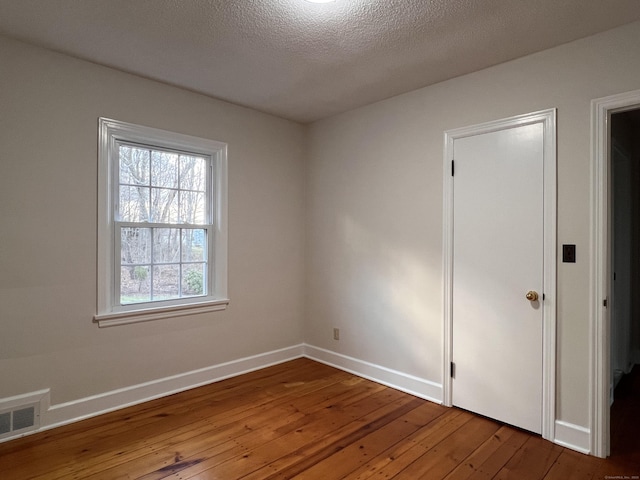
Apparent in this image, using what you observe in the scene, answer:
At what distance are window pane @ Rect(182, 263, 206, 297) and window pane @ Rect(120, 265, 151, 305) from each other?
0.32 metres

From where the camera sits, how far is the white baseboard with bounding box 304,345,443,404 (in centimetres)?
318

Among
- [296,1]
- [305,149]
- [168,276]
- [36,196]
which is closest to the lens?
[296,1]

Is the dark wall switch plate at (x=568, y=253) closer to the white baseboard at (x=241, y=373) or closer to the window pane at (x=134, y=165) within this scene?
the white baseboard at (x=241, y=373)

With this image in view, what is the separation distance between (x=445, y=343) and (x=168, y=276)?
2.42 metres

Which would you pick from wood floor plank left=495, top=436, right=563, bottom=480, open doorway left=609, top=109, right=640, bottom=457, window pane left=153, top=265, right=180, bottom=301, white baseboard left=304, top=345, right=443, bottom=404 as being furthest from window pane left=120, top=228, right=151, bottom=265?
open doorway left=609, top=109, right=640, bottom=457

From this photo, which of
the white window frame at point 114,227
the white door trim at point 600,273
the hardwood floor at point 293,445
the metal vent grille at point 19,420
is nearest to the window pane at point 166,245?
the white window frame at point 114,227

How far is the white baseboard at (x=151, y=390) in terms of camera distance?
2709 millimetres

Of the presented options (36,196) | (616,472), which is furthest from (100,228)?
(616,472)

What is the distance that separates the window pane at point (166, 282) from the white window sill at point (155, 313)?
0.13 m

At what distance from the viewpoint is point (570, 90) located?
2463 mm

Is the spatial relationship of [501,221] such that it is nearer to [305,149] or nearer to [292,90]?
[292,90]

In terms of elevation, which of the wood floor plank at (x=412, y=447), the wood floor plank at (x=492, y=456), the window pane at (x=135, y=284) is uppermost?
the window pane at (x=135, y=284)

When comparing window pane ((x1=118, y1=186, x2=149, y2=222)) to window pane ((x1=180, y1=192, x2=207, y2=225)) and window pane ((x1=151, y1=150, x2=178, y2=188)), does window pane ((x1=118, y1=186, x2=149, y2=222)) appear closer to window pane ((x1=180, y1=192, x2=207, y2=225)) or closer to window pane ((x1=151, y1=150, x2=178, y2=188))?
window pane ((x1=151, y1=150, x2=178, y2=188))

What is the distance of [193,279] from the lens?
351cm
